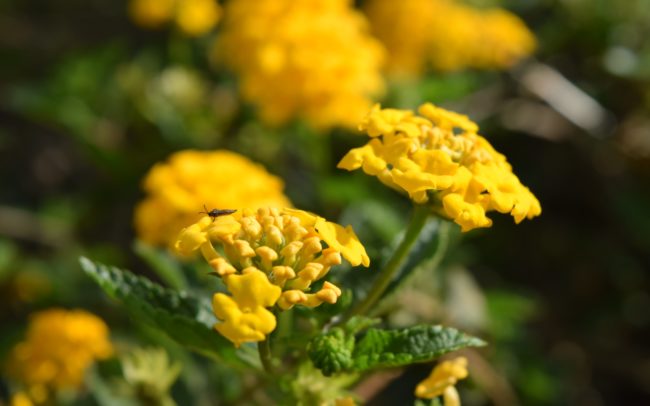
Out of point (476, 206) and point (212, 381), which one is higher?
point (476, 206)

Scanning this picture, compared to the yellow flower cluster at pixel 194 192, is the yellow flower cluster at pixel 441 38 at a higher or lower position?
higher

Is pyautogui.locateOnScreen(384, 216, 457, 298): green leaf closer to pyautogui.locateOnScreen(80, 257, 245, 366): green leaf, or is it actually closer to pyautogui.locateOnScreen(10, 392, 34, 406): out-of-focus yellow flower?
pyautogui.locateOnScreen(80, 257, 245, 366): green leaf

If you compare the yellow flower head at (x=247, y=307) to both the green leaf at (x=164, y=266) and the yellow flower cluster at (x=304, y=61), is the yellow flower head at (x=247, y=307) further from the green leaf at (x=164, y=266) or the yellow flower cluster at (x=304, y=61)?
the yellow flower cluster at (x=304, y=61)

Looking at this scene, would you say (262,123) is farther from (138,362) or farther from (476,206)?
(476,206)

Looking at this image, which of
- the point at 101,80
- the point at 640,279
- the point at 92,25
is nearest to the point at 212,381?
the point at 101,80

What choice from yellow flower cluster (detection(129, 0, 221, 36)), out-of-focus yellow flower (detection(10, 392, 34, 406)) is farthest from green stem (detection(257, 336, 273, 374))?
yellow flower cluster (detection(129, 0, 221, 36))

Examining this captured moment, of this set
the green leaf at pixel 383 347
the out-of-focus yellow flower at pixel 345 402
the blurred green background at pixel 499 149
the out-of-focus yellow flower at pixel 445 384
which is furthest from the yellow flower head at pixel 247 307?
the blurred green background at pixel 499 149
